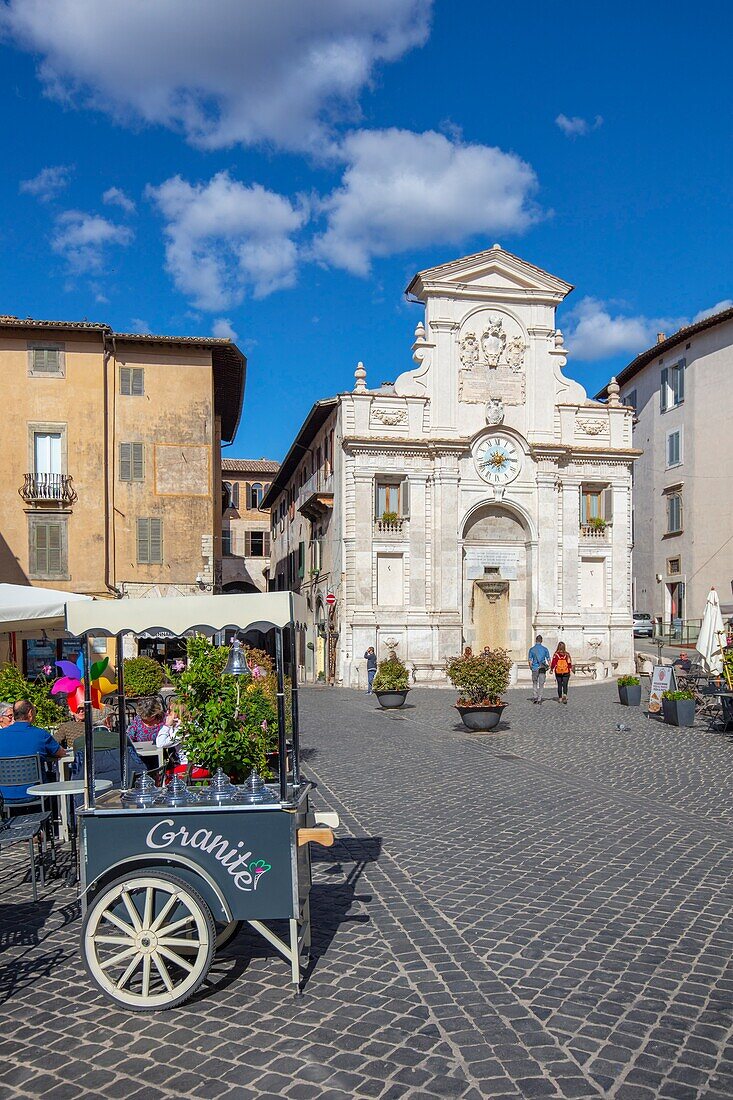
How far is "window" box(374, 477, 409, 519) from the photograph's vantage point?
116 feet

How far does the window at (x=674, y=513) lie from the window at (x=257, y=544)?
30967 mm

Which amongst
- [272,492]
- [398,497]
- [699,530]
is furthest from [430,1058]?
[272,492]

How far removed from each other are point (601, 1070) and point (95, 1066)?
2510 millimetres

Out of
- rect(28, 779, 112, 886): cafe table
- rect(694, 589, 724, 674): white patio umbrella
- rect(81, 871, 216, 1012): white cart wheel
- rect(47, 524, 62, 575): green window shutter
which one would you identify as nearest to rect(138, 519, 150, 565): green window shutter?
rect(47, 524, 62, 575): green window shutter

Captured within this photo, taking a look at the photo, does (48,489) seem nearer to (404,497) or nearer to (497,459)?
(404,497)

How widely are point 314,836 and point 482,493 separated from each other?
31.2m

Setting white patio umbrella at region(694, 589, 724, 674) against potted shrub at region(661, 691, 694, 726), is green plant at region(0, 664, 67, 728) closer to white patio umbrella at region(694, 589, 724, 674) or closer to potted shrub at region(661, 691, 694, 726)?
potted shrub at region(661, 691, 694, 726)

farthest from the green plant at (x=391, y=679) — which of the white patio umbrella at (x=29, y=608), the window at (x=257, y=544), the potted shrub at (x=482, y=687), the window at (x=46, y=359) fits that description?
the window at (x=257, y=544)

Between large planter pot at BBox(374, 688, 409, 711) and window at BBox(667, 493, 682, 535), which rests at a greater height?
window at BBox(667, 493, 682, 535)

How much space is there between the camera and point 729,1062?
4.53m

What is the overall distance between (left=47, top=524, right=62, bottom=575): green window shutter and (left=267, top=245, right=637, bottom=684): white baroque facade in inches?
406

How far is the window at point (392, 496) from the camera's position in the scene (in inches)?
1394

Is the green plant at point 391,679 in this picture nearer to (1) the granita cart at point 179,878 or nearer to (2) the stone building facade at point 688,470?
(1) the granita cart at point 179,878

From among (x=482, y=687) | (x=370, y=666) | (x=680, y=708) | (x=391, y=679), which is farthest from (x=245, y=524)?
(x=680, y=708)
